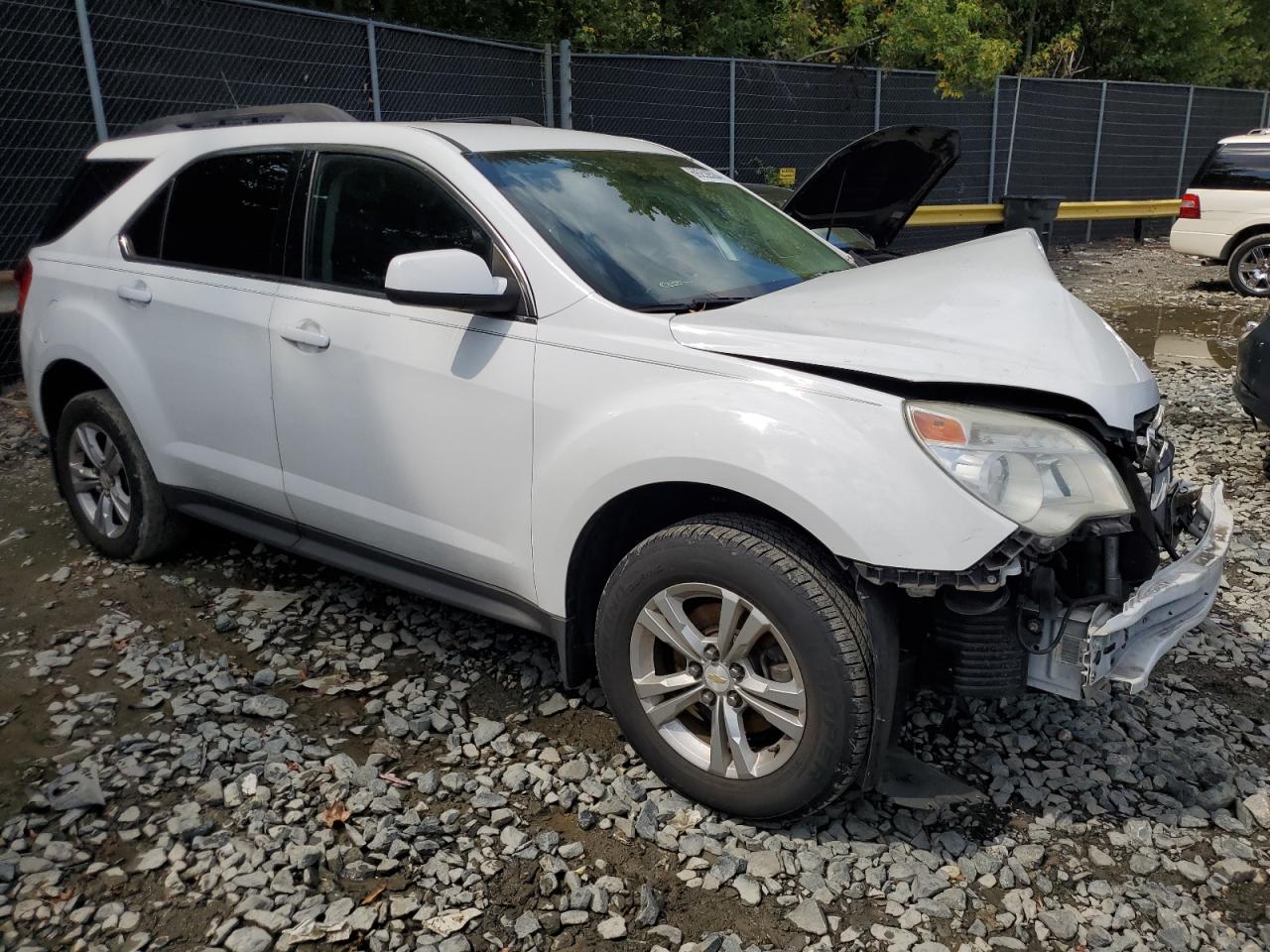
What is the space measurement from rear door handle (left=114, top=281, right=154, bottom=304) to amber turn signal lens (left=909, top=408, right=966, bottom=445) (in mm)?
2958

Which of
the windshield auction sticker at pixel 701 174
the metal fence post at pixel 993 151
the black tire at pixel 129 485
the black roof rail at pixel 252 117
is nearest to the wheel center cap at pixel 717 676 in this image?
the windshield auction sticker at pixel 701 174

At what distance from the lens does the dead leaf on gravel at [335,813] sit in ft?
9.15

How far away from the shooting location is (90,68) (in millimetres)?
7094

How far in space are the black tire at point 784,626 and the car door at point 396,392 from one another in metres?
0.44

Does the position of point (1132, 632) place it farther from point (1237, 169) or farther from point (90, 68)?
point (1237, 169)

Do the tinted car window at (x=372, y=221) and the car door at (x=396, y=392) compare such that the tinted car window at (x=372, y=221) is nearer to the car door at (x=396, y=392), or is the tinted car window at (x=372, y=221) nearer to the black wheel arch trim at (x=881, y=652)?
the car door at (x=396, y=392)

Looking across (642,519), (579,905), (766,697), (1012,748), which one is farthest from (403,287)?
(1012,748)

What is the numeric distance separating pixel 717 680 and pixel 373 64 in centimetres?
773

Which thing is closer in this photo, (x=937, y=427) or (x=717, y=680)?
(x=937, y=427)

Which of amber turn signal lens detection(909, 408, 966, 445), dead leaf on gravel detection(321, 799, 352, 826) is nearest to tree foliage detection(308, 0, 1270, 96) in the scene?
amber turn signal lens detection(909, 408, 966, 445)

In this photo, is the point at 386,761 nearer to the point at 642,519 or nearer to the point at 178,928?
the point at 178,928

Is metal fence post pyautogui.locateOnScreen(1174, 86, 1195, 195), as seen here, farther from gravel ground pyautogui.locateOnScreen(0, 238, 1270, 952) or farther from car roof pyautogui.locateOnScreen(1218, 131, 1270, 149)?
gravel ground pyautogui.locateOnScreen(0, 238, 1270, 952)

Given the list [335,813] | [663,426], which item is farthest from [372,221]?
[335,813]

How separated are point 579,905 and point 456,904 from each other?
30 centimetres
